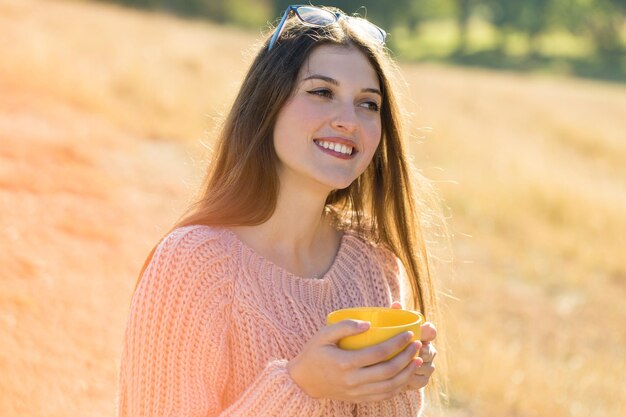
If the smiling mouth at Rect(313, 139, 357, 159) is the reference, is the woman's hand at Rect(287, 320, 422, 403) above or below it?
below

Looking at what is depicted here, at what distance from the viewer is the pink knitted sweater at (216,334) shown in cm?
206

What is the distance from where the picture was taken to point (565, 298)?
878cm

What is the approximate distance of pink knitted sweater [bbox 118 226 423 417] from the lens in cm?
206

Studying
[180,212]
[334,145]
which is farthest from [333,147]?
[180,212]

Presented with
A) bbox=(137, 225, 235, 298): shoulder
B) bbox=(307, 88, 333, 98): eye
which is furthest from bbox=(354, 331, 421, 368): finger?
bbox=(307, 88, 333, 98): eye

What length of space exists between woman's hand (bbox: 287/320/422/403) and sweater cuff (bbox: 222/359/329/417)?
0.14 feet

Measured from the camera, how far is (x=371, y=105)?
2.46m

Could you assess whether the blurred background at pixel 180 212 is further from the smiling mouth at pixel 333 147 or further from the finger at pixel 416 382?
the finger at pixel 416 382

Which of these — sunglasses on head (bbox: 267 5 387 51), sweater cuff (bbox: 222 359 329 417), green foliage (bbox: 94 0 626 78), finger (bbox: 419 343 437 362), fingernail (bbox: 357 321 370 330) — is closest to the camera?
fingernail (bbox: 357 321 370 330)

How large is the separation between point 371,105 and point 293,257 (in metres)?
0.46

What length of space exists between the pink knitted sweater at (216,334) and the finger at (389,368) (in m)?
0.17

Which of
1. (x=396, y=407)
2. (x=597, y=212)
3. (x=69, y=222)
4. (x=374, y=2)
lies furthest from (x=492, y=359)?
(x=374, y=2)

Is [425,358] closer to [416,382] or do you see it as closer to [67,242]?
[416,382]

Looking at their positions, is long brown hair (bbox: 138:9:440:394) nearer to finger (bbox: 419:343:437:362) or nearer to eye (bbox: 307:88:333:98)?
eye (bbox: 307:88:333:98)
